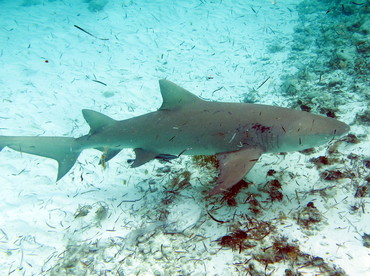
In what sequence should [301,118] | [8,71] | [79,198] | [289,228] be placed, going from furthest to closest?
[8,71] < [79,198] < [301,118] < [289,228]

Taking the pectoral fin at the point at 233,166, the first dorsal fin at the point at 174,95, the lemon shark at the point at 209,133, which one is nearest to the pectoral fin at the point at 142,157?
the lemon shark at the point at 209,133

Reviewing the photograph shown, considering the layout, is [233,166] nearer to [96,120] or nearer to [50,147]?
[96,120]

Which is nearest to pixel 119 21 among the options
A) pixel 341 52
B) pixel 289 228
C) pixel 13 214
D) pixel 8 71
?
pixel 8 71

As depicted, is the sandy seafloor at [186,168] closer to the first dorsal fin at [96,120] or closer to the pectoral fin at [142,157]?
the pectoral fin at [142,157]

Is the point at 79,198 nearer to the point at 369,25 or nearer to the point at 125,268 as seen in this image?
the point at 125,268

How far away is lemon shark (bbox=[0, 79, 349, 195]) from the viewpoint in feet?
11.4

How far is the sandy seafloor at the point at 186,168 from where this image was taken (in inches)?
122

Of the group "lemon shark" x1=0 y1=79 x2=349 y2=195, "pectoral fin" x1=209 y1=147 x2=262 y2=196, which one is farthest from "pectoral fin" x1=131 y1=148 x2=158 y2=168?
"pectoral fin" x1=209 y1=147 x2=262 y2=196

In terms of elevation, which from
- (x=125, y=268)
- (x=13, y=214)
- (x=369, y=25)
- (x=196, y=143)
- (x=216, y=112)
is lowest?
(x=13, y=214)

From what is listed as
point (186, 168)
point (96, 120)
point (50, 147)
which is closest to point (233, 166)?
point (186, 168)

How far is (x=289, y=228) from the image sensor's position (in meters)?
3.14

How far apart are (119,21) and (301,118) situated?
14.5m

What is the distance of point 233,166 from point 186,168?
1.96 metres

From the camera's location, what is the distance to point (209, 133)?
12.0 feet
